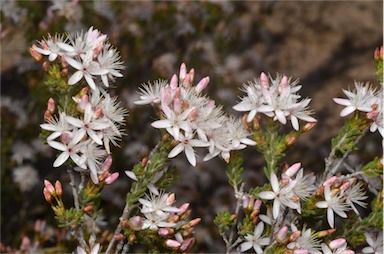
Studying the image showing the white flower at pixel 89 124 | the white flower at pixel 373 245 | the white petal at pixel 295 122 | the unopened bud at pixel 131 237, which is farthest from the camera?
the white flower at pixel 373 245

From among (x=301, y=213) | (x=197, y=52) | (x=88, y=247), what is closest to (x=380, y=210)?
(x=301, y=213)

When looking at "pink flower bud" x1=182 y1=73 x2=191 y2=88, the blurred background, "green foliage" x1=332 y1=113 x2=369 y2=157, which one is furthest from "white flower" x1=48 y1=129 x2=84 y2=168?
the blurred background

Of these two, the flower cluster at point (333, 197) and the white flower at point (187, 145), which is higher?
the white flower at point (187, 145)

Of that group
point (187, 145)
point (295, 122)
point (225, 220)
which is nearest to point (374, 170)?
point (295, 122)

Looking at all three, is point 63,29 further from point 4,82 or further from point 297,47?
point 297,47

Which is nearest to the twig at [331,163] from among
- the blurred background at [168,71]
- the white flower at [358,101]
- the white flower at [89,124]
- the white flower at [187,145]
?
the white flower at [358,101]

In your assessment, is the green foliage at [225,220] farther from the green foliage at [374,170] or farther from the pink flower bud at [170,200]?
the green foliage at [374,170]

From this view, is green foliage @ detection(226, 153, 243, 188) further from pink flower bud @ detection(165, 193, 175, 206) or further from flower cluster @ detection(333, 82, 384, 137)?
flower cluster @ detection(333, 82, 384, 137)
